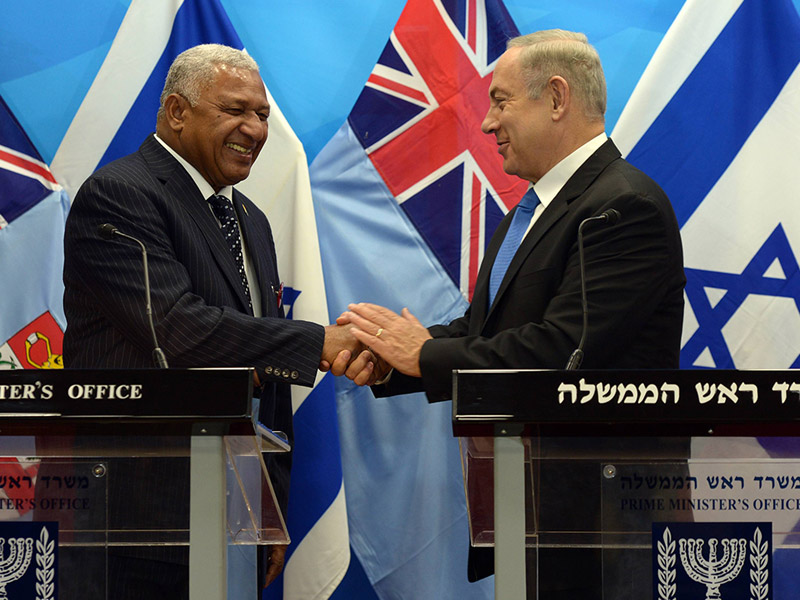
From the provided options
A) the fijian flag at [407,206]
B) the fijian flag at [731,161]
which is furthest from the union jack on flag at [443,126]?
the fijian flag at [731,161]

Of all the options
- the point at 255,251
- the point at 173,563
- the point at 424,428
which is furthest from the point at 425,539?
the point at 173,563

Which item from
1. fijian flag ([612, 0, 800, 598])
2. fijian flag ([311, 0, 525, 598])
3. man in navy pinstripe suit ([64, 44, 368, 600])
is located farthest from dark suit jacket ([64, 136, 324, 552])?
fijian flag ([612, 0, 800, 598])

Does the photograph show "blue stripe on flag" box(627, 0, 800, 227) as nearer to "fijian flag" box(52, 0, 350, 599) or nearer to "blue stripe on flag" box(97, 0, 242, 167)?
"fijian flag" box(52, 0, 350, 599)

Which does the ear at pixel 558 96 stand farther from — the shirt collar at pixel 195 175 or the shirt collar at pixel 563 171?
the shirt collar at pixel 195 175

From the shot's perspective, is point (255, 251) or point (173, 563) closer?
point (173, 563)

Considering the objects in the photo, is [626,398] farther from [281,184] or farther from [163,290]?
[281,184]

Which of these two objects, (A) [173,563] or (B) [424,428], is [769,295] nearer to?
(B) [424,428]

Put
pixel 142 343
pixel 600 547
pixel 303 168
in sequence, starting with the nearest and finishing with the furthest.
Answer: pixel 600 547 < pixel 142 343 < pixel 303 168

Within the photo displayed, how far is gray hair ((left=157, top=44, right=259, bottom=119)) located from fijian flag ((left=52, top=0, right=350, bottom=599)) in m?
0.44

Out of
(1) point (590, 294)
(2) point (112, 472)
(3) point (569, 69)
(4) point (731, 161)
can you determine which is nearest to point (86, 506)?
(2) point (112, 472)

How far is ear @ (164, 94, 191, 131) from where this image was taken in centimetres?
297

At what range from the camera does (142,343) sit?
101 inches

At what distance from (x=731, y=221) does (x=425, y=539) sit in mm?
1518

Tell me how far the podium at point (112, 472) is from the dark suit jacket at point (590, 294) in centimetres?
78
